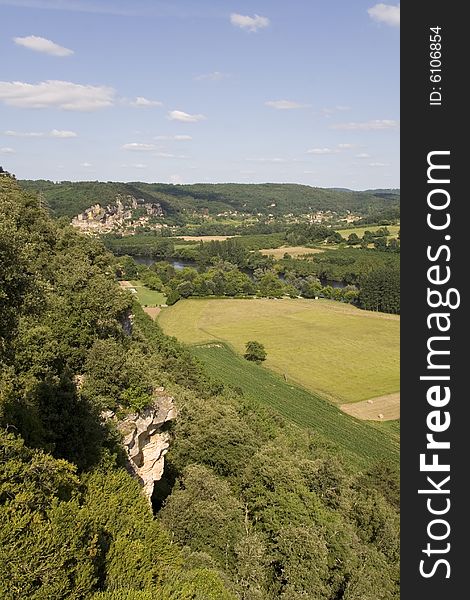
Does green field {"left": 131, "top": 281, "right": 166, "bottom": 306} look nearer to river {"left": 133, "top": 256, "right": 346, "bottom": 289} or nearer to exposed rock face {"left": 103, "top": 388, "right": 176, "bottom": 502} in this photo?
river {"left": 133, "top": 256, "right": 346, "bottom": 289}

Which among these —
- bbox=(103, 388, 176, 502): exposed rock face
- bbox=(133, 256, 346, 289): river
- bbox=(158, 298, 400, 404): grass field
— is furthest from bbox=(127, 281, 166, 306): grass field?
bbox=(103, 388, 176, 502): exposed rock face

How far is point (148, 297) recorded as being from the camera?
315 feet

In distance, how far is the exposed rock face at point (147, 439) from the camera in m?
16.1

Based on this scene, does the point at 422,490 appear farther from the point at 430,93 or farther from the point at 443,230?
the point at 430,93

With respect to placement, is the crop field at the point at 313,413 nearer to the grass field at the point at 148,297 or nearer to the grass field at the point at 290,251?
the grass field at the point at 148,297

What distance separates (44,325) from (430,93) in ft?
48.0

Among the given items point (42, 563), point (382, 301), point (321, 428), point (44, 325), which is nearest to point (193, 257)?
point (382, 301)

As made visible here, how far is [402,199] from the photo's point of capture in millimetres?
7859

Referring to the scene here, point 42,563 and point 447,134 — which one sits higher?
point 447,134

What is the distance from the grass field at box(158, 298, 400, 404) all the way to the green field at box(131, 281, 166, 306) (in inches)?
173

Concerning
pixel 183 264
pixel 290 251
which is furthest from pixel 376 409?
pixel 290 251

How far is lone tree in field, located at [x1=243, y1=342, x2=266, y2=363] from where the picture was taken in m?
61.6

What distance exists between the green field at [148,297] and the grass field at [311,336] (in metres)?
4.40

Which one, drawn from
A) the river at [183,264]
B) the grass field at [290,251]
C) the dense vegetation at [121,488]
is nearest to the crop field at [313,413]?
the dense vegetation at [121,488]
